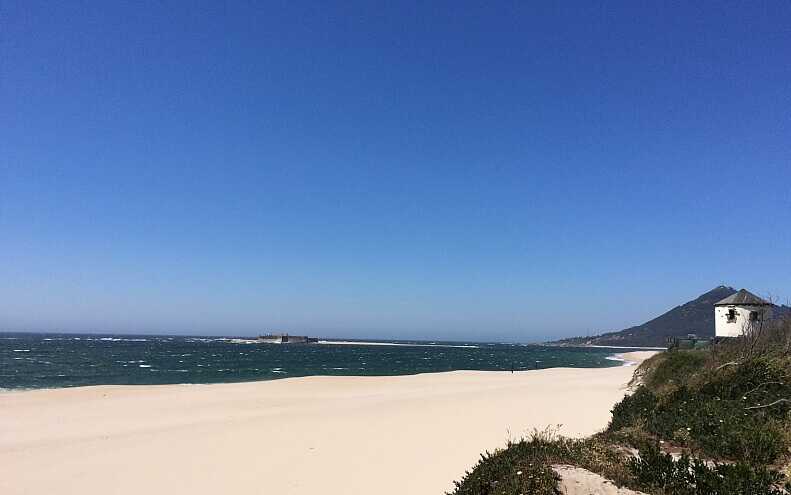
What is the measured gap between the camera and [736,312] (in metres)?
27.1

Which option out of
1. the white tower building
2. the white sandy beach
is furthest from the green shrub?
the white tower building

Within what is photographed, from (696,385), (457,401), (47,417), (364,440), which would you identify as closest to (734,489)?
(696,385)

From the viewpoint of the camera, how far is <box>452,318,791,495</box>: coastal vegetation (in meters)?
5.74

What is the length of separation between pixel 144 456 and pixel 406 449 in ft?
23.7

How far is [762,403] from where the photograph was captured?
10031 mm

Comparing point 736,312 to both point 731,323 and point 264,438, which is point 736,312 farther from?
point 264,438

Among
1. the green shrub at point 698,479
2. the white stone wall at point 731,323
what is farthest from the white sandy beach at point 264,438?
the white stone wall at point 731,323

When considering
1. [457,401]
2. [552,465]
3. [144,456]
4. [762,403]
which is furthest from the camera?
[457,401]

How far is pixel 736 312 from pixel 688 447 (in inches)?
941

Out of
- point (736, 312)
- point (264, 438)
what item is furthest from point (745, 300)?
point (264, 438)

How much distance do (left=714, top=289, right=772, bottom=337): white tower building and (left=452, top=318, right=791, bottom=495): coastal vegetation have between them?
15.6m

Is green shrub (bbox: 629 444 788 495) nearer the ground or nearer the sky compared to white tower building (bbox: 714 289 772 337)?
nearer the ground

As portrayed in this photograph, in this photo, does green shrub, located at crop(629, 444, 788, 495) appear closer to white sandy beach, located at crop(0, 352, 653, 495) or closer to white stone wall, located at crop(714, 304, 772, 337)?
white sandy beach, located at crop(0, 352, 653, 495)

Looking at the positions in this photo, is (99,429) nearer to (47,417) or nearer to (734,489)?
(47,417)
